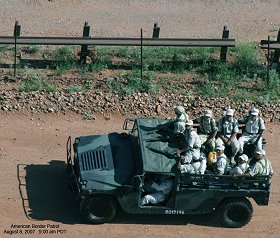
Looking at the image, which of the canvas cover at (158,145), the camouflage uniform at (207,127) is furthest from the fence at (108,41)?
the canvas cover at (158,145)

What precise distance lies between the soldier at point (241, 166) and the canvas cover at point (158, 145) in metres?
1.19

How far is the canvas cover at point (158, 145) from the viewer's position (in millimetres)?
20141

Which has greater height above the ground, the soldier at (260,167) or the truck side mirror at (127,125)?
the truck side mirror at (127,125)

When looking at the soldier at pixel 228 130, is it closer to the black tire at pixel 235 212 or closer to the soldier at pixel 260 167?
the soldier at pixel 260 167

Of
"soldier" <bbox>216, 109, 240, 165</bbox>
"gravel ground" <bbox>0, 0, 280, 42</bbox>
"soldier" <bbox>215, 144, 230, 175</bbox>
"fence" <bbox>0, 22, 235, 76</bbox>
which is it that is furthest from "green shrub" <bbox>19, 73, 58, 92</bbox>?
"soldier" <bbox>215, 144, 230, 175</bbox>

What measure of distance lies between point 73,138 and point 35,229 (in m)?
4.00

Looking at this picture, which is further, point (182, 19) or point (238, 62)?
point (182, 19)

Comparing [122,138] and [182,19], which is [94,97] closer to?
[122,138]

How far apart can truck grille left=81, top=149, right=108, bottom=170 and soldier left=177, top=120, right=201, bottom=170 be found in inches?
59.8

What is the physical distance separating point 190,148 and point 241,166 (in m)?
1.08

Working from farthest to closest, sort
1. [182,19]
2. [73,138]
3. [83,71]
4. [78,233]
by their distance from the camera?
1. [182,19]
2. [83,71]
3. [73,138]
4. [78,233]

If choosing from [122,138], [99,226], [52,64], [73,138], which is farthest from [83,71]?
[99,226]

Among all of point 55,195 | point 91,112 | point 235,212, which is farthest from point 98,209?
point 91,112

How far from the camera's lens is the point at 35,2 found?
3095 cm
